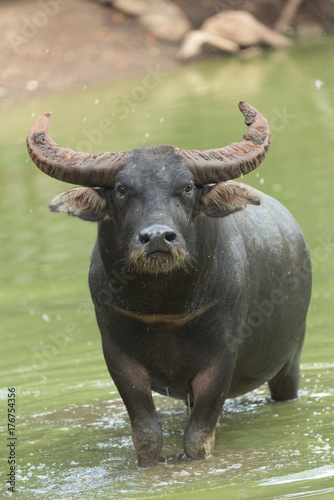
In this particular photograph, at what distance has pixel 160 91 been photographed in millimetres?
31938

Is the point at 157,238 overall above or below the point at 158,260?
above

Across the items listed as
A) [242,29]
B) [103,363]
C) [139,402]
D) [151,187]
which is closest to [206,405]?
[139,402]

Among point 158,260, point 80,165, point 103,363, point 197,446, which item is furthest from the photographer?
point 103,363

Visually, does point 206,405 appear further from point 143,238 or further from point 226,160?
point 226,160

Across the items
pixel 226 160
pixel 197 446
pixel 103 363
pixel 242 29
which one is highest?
pixel 226 160

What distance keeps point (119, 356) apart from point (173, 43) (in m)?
33.0

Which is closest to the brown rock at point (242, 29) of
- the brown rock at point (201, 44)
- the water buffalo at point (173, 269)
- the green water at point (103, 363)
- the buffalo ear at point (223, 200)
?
the brown rock at point (201, 44)

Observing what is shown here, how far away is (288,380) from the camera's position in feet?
28.0

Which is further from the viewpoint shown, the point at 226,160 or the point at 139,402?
the point at 139,402

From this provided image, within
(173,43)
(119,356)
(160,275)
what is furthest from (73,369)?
(173,43)

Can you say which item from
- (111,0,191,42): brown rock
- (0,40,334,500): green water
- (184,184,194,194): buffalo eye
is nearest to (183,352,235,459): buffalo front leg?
(0,40,334,500): green water

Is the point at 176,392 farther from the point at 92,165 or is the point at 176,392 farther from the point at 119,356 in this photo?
the point at 92,165

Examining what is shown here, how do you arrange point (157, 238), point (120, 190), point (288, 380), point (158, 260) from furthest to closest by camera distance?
point (288, 380), point (120, 190), point (158, 260), point (157, 238)

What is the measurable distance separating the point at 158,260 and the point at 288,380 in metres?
2.94
